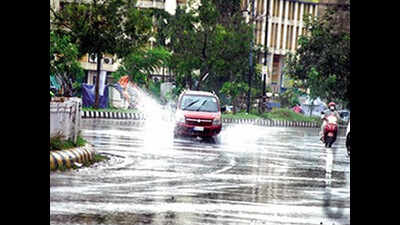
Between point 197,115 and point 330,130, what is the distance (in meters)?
5.39

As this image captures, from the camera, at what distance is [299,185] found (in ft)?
59.0

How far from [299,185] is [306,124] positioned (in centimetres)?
5372

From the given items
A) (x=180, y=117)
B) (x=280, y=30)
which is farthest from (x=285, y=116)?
(x=280, y=30)

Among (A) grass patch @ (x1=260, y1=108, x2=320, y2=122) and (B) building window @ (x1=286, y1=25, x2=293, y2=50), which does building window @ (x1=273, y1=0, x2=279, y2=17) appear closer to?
(B) building window @ (x1=286, y1=25, x2=293, y2=50)

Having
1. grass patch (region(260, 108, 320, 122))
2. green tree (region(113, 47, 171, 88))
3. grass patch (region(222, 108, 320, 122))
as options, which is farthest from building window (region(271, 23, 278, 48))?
green tree (region(113, 47, 171, 88))

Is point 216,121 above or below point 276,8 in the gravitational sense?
below

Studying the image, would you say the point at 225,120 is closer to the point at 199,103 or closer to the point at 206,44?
the point at 206,44

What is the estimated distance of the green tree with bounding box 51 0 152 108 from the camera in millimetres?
43781

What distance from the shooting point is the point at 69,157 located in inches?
758

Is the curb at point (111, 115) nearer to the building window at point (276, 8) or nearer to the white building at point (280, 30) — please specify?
the white building at point (280, 30)

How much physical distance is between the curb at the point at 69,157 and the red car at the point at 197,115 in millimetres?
12076

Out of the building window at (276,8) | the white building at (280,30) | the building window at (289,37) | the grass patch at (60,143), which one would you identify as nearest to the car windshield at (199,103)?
the grass patch at (60,143)

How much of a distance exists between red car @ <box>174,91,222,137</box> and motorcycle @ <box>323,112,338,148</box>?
5026 millimetres
